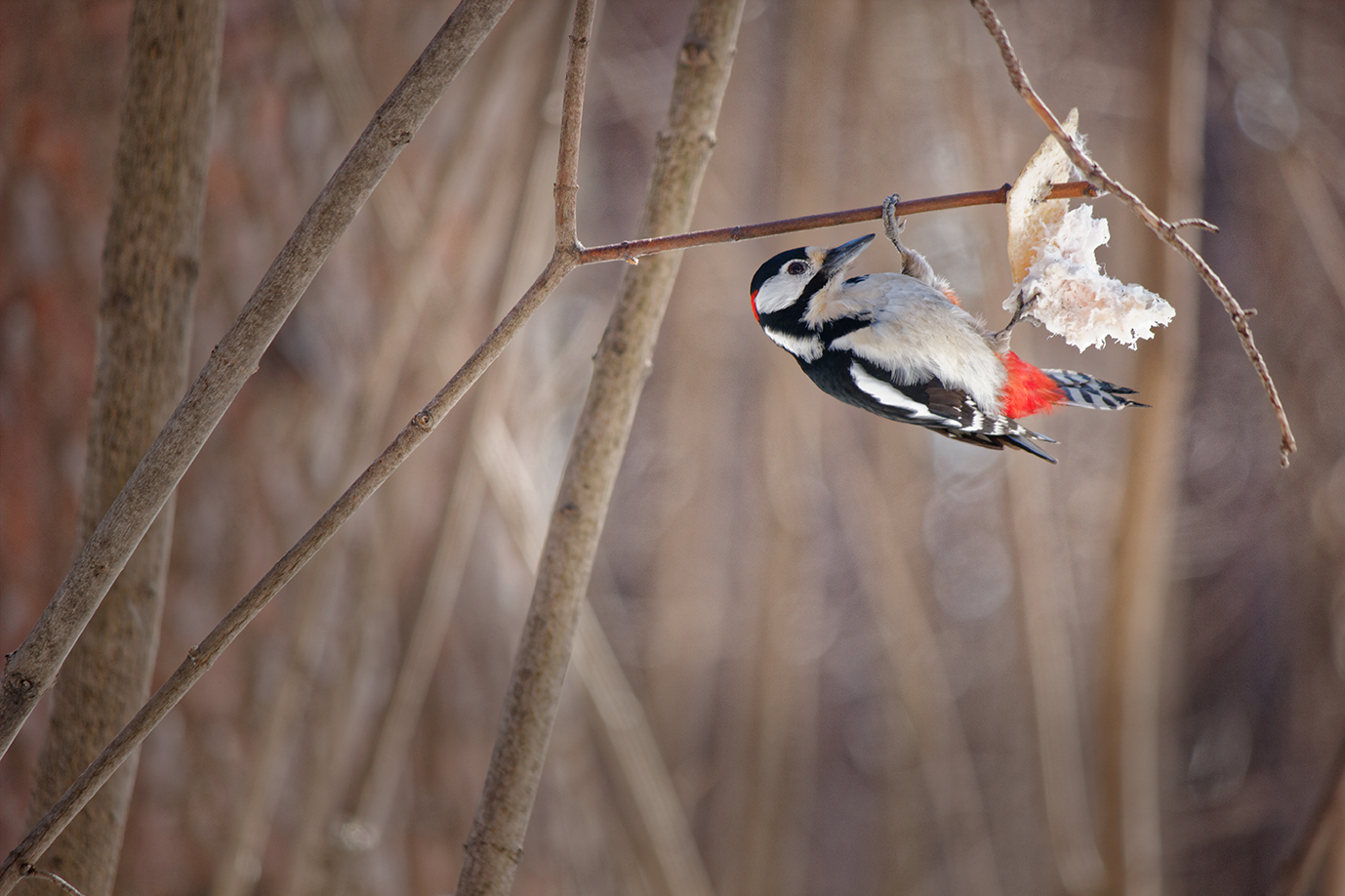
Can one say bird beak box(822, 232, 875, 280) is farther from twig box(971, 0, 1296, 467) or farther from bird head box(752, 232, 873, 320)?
twig box(971, 0, 1296, 467)

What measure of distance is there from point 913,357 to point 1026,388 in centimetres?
14

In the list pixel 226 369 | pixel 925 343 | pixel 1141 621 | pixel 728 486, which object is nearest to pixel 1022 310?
pixel 925 343

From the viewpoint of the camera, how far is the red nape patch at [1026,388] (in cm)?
90

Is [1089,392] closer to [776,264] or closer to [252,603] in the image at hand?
[776,264]

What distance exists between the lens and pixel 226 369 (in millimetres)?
501

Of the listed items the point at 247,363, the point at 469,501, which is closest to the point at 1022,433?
the point at 247,363

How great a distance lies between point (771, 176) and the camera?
3350mm

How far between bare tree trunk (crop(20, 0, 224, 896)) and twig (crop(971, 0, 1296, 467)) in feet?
1.97

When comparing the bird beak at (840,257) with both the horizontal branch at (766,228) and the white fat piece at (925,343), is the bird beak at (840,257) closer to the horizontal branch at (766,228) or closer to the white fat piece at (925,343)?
the white fat piece at (925,343)

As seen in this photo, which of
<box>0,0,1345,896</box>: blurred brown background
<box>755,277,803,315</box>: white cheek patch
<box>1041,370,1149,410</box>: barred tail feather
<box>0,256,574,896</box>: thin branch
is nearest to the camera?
<box>0,256,574,896</box>: thin branch

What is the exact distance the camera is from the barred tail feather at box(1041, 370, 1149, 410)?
82 centimetres

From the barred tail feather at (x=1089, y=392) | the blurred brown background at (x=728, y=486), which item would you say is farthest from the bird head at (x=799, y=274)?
the blurred brown background at (x=728, y=486)

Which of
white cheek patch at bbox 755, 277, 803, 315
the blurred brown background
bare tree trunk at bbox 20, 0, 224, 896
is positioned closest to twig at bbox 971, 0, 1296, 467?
white cheek patch at bbox 755, 277, 803, 315

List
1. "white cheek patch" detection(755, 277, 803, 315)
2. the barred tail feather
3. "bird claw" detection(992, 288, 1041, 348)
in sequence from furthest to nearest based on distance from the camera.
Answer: "white cheek patch" detection(755, 277, 803, 315), the barred tail feather, "bird claw" detection(992, 288, 1041, 348)
